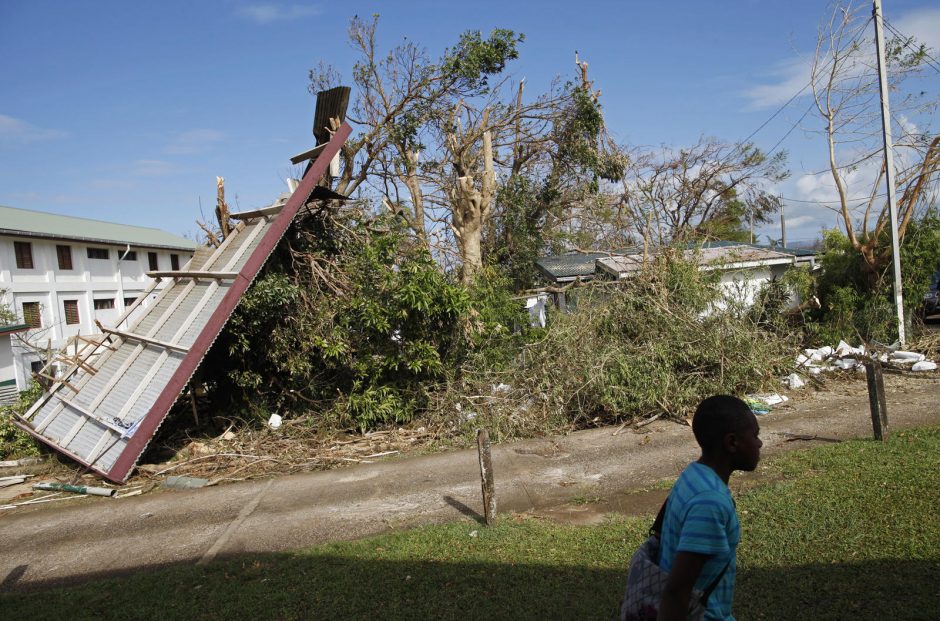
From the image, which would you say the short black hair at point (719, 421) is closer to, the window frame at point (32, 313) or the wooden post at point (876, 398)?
the wooden post at point (876, 398)

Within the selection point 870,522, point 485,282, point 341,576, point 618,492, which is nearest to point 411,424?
point 485,282

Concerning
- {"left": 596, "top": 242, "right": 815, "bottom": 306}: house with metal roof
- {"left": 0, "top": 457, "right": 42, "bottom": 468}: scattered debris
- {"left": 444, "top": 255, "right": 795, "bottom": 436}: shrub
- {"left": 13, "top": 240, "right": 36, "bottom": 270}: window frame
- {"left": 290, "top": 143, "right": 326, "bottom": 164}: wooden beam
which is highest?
{"left": 13, "top": 240, "right": 36, "bottom": 270}: window frame

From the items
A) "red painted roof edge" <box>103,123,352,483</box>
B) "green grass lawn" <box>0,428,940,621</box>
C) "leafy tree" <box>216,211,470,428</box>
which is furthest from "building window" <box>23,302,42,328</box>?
"green grass lawn" <box>0,428,940,621</box>

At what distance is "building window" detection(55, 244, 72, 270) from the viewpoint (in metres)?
31.8

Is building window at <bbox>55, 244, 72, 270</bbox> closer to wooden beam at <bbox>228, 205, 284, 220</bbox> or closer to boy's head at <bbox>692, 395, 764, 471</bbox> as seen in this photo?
wooden beam at <bbox>228, 205, 284, 220</bbox>

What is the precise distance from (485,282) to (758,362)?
189 inches

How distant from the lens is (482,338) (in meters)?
10.3

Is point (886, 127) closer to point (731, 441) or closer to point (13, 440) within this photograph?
point (731, 441)

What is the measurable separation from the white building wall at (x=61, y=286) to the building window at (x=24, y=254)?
0.16 meters

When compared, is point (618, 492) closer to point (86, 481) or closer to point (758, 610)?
point (758, 610)

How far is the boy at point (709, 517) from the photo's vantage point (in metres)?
1.96

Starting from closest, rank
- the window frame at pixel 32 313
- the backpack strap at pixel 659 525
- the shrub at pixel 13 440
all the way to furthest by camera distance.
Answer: the backpack strap at pixel 659 525 < the shrub at pixel 13 440 < the window frame at pixel 32 313

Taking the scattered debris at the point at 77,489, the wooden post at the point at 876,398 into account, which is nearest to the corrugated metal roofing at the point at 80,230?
the scattered debris at the point at 77,489

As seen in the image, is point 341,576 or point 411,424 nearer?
point 341,576
